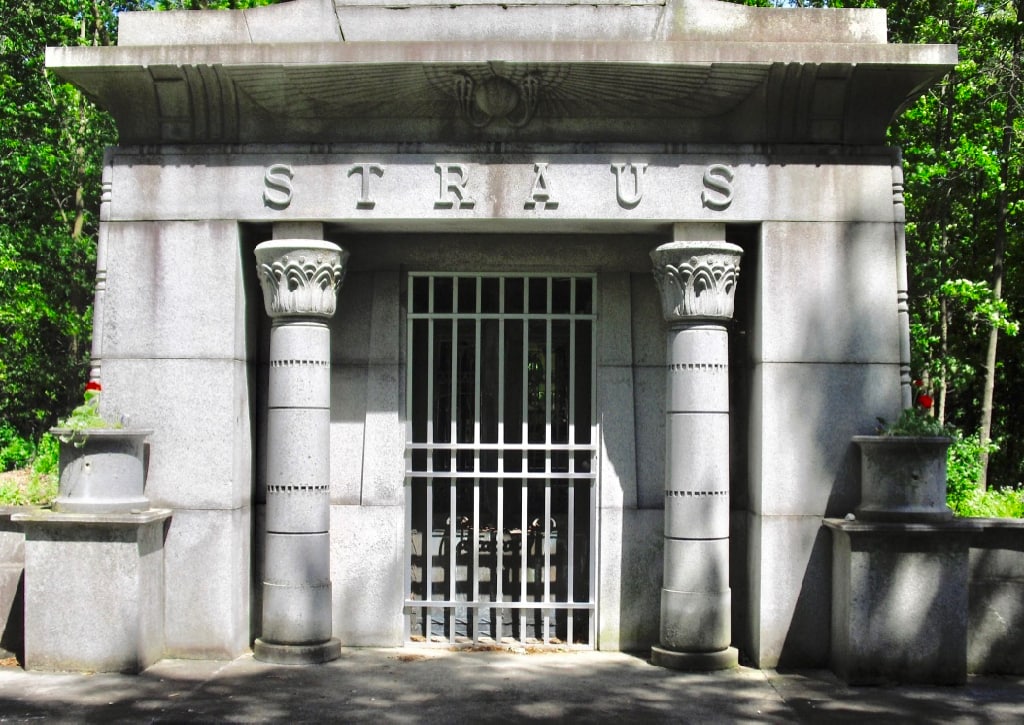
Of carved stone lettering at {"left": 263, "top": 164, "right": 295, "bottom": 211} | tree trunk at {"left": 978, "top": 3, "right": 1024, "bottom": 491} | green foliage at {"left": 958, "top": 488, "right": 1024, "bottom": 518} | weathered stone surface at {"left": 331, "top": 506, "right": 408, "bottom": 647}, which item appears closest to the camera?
carved stone lettering at {"left": 263, "top": 164, "right": 295, "bottom": 211}

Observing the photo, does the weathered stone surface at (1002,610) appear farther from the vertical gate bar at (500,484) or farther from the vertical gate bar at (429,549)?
the vertical gate bar at (429,549)

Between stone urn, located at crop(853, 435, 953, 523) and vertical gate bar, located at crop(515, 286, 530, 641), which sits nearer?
stone urn, located at crop(853, 435, 953, 523)

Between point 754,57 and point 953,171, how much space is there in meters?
12.0

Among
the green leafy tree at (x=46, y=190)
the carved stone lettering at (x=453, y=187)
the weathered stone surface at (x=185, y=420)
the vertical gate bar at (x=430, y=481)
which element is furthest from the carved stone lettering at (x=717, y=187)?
the green leafy tree at (x=46, y=190)

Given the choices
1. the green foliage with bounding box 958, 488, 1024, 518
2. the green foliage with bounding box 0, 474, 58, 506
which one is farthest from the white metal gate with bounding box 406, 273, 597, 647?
the green foliage with bounding box 958, 488, 1024, 518

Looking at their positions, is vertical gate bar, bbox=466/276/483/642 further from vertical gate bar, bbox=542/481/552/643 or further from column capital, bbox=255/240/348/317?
column capital, bbox=255/240/348/317

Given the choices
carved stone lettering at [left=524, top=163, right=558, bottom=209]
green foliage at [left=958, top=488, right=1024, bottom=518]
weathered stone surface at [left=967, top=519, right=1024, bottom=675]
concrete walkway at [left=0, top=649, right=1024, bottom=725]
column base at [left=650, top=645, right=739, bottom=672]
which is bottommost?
concrete walkway at [left=0, top=649, right=1024, bottom=725]

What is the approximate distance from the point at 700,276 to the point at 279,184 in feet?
11.9

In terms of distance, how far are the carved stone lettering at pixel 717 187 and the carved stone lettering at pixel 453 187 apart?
1.94m

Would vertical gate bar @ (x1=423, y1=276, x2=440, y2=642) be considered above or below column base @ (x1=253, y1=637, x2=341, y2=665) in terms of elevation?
above

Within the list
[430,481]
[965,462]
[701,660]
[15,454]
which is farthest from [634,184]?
[15,454]

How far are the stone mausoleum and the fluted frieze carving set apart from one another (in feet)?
0.08

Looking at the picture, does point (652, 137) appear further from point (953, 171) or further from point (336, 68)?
point (953, 171)

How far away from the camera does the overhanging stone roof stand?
27.0 ft
